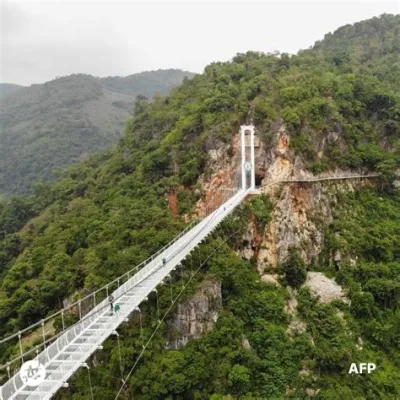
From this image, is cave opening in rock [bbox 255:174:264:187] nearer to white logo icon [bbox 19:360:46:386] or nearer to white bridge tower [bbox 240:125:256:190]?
white bridge tower [bbox 240:125:256:190]

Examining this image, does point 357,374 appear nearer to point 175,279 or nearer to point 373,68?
point 175,279

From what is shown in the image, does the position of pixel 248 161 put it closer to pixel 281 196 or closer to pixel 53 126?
pixel 281 196

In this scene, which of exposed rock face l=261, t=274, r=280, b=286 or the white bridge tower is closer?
exposed rock face l=261, t=274, r=280, b=286

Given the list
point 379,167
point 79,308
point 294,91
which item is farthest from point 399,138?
point 79,308

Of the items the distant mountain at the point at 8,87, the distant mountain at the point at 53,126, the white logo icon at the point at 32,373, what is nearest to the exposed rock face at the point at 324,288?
the white logo icon at the point at 32,373

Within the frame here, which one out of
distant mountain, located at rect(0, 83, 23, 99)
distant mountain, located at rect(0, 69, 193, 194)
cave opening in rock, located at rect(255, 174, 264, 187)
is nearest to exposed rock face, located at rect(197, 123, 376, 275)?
cave opening in rock, located at rect(255, 174, 264, 187)
